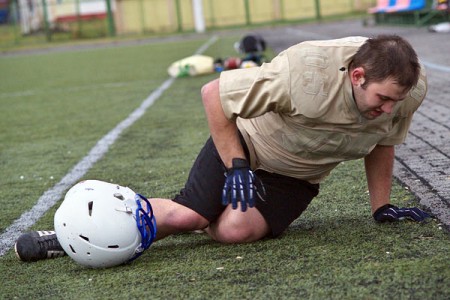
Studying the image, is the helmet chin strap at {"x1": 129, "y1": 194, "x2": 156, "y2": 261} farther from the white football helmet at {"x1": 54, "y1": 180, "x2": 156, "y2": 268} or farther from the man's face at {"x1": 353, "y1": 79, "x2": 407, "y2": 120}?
the man's face at {"x1": 353, "y1": 79, "x2": 407, "y2": 120}

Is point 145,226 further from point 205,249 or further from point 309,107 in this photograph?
point 309,107

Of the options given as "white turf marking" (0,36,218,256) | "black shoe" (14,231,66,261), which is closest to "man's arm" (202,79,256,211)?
"black shoe" (14,231,66,261)

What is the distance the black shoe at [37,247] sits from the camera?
463cm

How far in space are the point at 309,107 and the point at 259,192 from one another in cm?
65

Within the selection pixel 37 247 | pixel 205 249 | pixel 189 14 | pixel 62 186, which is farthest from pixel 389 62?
pixel 189 14

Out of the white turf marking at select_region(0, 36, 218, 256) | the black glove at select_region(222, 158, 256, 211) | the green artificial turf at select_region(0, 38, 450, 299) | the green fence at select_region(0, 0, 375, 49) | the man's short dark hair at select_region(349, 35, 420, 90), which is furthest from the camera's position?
the green fence at select_region(0, 0, 375, 49)

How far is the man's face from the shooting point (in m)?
3.95

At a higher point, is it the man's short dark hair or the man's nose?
the man's short dark hair

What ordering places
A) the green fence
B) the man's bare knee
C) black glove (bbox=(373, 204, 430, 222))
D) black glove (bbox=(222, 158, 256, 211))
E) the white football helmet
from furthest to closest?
the green fence → black glove (bbox=(373, 204, 430, 222)) → the man's bare knee → the white football helmet → black glove (bbox=(222, 158, 256, 211))

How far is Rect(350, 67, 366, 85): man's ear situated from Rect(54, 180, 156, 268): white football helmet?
46.5 inches

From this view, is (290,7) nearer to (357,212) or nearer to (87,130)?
(87,130)

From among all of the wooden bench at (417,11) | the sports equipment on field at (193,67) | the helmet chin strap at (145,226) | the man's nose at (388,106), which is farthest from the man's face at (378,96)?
the wooden bench at (417,11)

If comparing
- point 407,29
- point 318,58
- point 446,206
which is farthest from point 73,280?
point 407,29

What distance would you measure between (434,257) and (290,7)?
37.3 meters
